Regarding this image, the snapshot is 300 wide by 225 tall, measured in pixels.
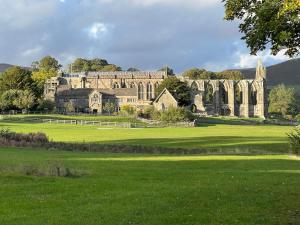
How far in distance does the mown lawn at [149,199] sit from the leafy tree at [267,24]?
4.27m

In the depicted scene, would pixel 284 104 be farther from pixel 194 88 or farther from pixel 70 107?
pixel 70 107

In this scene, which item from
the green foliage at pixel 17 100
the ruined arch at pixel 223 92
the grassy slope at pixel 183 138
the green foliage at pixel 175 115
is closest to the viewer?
the grassy slope at pixel 183 138

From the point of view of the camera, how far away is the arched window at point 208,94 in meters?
188

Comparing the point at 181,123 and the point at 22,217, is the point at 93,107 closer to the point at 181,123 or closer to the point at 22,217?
the point at 181,123

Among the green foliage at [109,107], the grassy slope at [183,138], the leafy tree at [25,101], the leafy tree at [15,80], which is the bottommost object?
the grassy slope at [183,138]

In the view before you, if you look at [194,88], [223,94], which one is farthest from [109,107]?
[223,94]

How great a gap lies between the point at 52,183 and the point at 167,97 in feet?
402

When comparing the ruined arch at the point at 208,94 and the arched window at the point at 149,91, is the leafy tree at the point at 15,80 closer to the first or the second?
the arched window at the point at 149,91

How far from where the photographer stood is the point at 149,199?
14906 millimetres

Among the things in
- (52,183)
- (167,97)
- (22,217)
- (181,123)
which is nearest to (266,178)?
(52,183)

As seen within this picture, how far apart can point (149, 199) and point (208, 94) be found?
6904 inches

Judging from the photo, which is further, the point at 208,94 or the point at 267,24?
the point at 208,94

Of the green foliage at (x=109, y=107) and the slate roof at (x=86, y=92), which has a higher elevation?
the slate roof at (x=86, y=92)

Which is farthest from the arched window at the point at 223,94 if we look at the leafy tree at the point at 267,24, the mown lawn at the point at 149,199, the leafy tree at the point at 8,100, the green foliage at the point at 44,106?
the leafy tree at the point at 267,24
